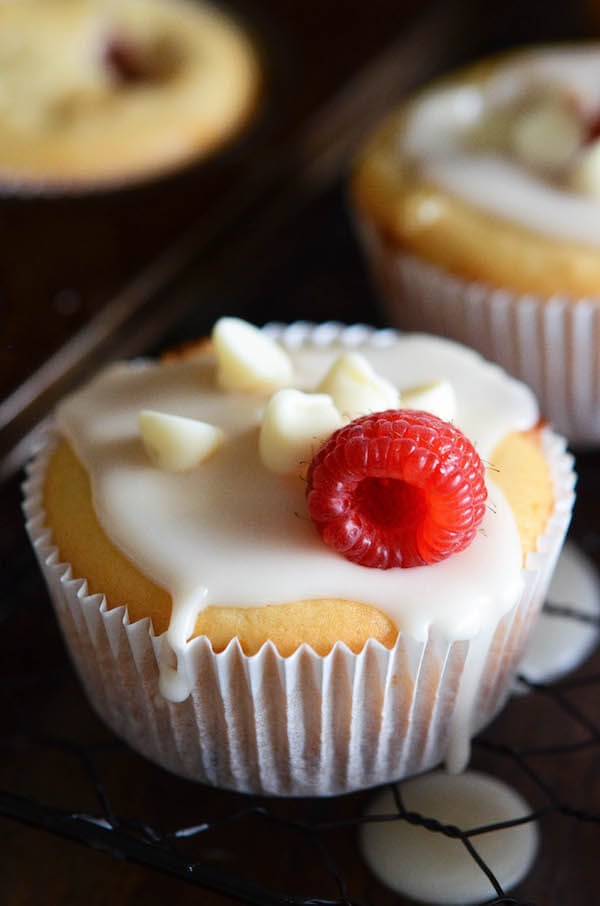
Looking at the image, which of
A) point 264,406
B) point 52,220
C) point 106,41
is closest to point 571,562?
point 264,406

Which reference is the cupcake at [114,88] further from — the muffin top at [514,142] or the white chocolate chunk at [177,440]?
the white chocolate chunk at [177,440]

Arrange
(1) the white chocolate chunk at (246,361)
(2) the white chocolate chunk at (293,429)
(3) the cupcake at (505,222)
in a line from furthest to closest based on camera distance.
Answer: (3) the cupcake at (505,222) < (1) the white chocolate chunk at (246,361) < (2) the white chocolate chunk at (293,429)

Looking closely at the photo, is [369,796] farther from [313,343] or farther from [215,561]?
[313,343]

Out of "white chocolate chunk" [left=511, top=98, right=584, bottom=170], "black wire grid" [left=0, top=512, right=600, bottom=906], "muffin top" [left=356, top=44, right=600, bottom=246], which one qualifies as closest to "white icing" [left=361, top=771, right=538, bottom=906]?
"black wire grid" [left=0, top=512, right=600, bottom=906]

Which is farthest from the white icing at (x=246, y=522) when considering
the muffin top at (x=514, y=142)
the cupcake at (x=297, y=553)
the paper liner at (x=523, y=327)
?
the muffin top at (x=514, y=142)

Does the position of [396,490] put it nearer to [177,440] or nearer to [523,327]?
[177,440]

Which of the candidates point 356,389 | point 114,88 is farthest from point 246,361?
point 114,88
